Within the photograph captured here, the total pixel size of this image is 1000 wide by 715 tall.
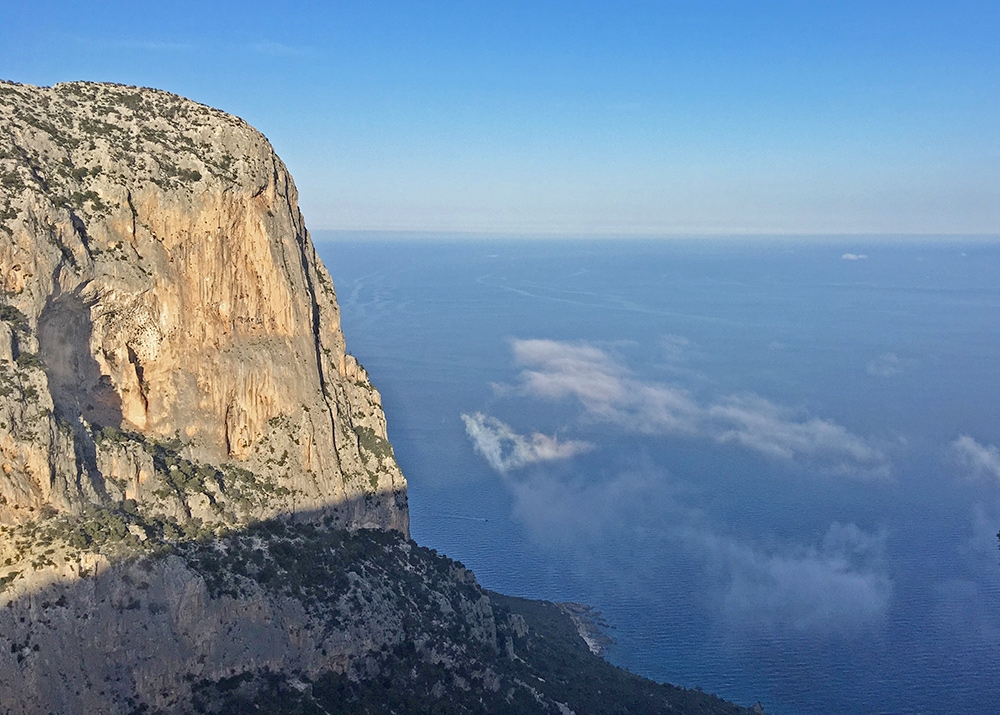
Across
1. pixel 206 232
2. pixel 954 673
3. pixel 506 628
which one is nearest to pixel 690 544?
pixel 954 673

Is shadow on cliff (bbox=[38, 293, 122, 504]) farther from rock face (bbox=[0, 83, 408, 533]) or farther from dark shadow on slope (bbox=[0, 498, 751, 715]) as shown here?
dark shadow on slope (bbox=[0, 498, 751, 715])

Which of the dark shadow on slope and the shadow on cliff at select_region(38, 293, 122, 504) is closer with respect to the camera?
the dark shadow on slope

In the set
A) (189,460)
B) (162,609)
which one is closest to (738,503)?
(189,460)

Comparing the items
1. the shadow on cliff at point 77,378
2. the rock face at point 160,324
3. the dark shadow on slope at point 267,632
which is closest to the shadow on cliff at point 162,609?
the dark shadow on slope at point 267,632

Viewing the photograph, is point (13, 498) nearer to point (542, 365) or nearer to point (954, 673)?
point (954, 673)

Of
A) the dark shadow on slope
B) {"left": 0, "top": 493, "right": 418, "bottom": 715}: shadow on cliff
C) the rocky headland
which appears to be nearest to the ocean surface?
the dark shadow on slope

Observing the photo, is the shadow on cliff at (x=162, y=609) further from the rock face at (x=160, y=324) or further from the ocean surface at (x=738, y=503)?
the ocean surface at (x=738, y=503)
